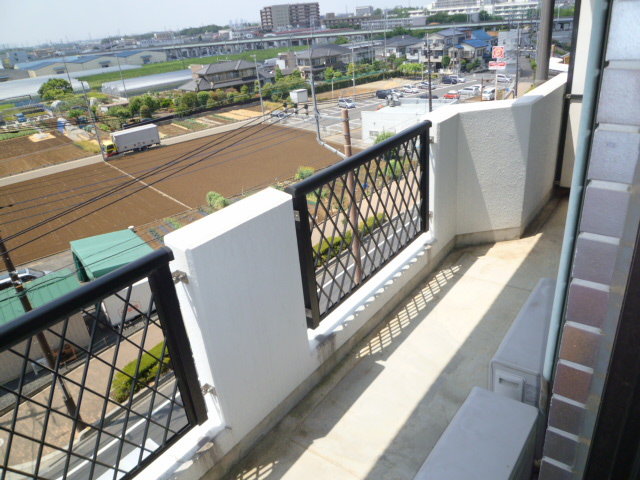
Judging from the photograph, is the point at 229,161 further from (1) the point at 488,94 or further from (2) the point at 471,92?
(2) the point at 471,92

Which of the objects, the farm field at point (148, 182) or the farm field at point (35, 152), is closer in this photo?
the farm field at point (148, 182)

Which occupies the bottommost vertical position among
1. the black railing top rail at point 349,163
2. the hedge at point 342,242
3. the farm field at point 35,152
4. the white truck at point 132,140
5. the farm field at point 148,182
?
the farm field at point 148,182

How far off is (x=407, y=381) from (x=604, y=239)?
161 centimetres

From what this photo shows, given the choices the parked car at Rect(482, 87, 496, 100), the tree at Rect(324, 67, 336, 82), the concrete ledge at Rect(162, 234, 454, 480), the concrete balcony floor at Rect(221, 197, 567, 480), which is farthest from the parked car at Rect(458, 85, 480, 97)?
the concrete ledge at Rect(162, 234, 454, 480)

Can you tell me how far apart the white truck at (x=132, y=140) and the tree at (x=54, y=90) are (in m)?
22.6

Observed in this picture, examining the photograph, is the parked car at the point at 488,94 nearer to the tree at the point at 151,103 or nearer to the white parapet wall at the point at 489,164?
the tree at the point at 151,103

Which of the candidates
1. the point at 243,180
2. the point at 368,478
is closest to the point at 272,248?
the point at 368,478

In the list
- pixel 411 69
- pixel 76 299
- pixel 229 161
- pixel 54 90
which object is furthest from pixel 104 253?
pixel 54 90

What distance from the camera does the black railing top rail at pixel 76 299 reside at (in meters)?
1.09

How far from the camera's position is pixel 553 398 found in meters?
0.91

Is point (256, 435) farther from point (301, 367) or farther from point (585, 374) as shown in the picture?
point (585, 374)

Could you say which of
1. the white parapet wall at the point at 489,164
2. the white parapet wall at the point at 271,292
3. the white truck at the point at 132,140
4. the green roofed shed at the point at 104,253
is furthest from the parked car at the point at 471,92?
the white parapet wall at the point at 271,292

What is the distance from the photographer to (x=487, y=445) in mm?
1296

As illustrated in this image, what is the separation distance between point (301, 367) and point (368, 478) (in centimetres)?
55
